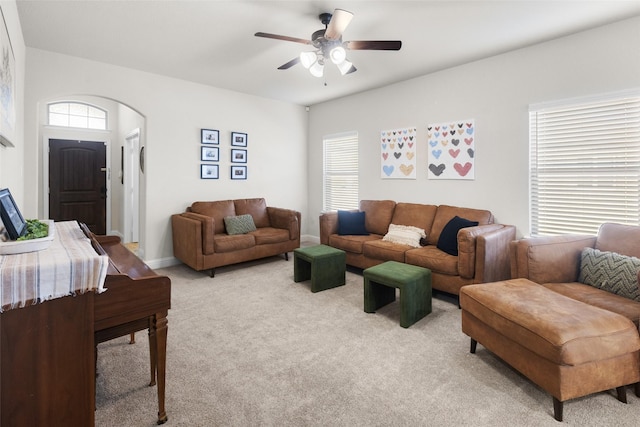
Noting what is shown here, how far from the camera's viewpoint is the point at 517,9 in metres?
2.69

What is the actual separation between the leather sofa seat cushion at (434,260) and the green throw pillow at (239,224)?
2335 mm

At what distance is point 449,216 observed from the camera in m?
3.94

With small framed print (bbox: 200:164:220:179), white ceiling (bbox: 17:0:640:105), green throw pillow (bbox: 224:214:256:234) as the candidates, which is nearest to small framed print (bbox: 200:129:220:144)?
small framed print (bbox: 200:164:220:179)

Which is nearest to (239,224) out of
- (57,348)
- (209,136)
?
(209,136)

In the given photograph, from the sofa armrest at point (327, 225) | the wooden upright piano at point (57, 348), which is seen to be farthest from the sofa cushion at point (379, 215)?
the wooden upright piano at point (57, 348)

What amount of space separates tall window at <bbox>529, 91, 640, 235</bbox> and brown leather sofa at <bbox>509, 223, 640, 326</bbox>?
530mm

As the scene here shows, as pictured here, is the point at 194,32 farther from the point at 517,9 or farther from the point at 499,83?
the point at 499,83

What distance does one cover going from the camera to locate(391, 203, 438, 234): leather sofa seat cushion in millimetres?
4152

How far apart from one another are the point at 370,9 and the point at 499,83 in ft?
6.26

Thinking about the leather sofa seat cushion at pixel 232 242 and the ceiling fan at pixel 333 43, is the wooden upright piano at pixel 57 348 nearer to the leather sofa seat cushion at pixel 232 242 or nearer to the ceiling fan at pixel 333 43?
the ceiling fan at pixel 333 43

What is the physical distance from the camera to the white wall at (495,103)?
2990 mm

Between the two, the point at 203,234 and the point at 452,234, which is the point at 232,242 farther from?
the point at 452,234

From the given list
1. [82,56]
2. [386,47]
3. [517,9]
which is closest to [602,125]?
[517,9]

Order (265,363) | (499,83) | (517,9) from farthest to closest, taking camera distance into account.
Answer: (499,83) < (517,9) < (265,363)
